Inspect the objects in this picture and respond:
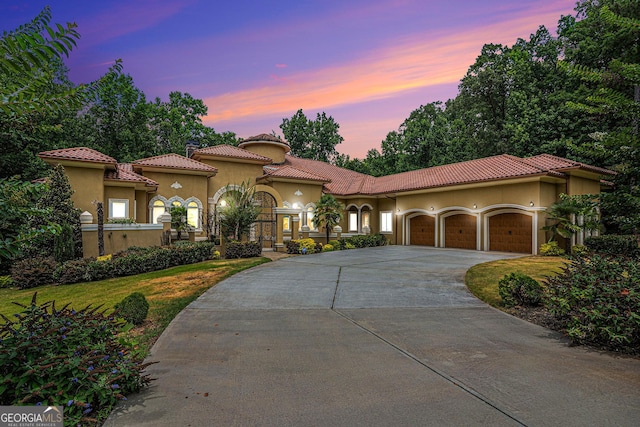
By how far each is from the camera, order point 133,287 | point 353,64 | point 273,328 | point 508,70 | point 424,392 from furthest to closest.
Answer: point 508,70 < point 353,64 < point 133,287 < point 273,328 < point 424,392

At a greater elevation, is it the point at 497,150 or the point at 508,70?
the point at 508,70

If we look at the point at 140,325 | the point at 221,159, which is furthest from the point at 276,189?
the point at 140,325

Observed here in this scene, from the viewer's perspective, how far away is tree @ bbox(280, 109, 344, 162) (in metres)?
48.0

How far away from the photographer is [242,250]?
56.2 feet

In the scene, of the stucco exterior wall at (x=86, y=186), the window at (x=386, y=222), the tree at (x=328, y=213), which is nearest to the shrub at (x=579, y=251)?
the tree at (x=328, y=213)

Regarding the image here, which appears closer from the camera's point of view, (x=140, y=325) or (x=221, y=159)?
(x=140, y=325)

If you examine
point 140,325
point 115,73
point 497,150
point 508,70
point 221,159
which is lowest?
point 140,325

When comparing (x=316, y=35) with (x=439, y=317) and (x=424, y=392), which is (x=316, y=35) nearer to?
(x=439, y=317)

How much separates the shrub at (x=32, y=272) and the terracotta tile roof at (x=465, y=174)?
21022 mm

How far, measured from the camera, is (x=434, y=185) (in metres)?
22.6

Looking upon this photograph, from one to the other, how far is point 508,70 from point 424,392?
34637 mm

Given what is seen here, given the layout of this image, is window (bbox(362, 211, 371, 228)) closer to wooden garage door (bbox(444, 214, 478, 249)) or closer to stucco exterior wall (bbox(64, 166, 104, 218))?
wooden garage door (bbox(444, 214, 478, 249))

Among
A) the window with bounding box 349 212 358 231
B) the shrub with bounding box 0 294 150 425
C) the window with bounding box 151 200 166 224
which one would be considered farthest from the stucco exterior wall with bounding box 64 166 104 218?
the window with bounding box 349 212 358 231

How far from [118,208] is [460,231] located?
2152 centimetres
